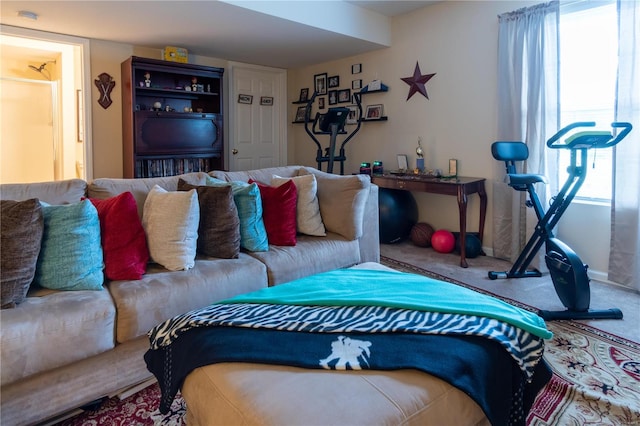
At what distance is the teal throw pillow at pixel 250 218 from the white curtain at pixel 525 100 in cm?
245

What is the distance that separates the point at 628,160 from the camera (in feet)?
10.1

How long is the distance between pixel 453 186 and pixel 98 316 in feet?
10.1

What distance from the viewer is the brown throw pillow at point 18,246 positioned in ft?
5.50

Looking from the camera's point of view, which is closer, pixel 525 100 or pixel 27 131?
pixel 525 100

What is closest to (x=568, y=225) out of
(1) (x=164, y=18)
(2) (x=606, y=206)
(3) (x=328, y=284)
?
(2) (x=606, y=206)

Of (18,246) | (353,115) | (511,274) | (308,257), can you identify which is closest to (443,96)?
(353,115)

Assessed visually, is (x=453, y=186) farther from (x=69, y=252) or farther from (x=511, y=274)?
(x=69, y=252)

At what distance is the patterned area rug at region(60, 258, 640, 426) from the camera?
1.71 m

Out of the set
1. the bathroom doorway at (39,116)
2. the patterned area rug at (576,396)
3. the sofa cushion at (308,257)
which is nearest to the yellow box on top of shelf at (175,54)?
the bathroom doorway at (39,116)

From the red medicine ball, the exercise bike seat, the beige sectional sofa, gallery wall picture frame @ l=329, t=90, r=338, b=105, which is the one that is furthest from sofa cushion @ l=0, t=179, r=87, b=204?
gallery wall picture frame @ l=329, t=90, r=338, b=105

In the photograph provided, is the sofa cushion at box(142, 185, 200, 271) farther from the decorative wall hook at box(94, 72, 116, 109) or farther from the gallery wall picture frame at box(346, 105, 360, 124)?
the gallery wall picture frame at box(346, 105, 360, 124)

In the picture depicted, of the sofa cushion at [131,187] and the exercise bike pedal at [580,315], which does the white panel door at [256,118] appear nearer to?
the sofa cushion at [131,187]

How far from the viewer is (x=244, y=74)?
5.96 m

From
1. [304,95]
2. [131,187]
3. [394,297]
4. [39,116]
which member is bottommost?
[394,297]
